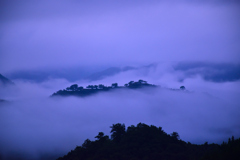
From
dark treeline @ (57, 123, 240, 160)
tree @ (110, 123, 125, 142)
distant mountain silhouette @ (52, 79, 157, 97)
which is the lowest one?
dark treeline @ (57, 123, 240, 160)

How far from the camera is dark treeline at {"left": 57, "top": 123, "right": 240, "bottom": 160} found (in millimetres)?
41631

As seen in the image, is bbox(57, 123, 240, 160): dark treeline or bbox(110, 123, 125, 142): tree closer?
bbox(57, 123, 240, 160): dark treeline

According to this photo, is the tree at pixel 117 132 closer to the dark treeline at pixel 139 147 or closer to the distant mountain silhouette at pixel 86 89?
the dark treeline at pixel 139 147

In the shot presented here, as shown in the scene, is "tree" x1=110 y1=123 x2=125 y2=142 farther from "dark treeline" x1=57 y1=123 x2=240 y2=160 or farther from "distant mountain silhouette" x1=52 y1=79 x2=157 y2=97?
"distant mountain silhouette" x1=52 y1=79 x2=157 y2=97

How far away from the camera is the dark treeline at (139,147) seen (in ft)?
137

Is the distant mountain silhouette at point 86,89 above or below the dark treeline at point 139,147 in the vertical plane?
above

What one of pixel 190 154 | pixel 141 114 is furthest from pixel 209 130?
pixel 190 154

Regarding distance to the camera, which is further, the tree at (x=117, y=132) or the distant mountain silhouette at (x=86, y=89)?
the distant mountain silhouette at (x=86, y=89)


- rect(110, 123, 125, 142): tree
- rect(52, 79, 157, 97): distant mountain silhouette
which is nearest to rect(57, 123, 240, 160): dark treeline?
rect(110, 123, 125, 142): tree

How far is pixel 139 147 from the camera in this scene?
4431 centimetres

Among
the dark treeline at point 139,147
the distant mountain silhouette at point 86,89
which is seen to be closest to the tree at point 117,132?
the dark treeline at point 139,147

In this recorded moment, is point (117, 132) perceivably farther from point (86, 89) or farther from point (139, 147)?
point (86, 89)

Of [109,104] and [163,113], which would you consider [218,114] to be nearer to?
[163,113]

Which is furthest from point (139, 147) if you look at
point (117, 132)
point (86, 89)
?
point (86, 89)
